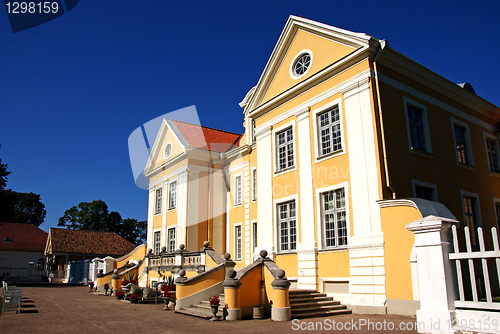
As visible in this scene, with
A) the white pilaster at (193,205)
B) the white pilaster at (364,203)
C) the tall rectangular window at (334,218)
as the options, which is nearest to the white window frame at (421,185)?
the white pilaster at (364,203)

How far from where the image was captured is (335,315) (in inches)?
470

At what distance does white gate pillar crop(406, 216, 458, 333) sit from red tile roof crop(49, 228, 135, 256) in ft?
135

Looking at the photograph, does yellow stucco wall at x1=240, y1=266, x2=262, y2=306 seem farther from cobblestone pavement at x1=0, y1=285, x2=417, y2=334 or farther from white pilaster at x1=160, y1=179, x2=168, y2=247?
white pilaster at x1=160, y1=179, x2=168, y2=247

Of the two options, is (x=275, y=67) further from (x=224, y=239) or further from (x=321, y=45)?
(x=224, y=239)

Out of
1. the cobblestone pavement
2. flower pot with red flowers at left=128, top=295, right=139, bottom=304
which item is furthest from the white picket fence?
flower pot with red flowers at left=128, top=295, right=139, bottom=304

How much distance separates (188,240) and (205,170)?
14.7 ft

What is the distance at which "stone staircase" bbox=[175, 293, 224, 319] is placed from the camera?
11780 mm

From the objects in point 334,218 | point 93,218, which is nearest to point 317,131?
point 334,218

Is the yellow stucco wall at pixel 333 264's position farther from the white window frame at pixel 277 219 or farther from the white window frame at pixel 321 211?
the white window frame at pixel 277 219

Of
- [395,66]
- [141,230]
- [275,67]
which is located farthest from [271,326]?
[141,230]

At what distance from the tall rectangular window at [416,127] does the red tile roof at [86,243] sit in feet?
126

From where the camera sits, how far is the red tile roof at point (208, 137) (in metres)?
26.5

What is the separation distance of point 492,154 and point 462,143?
8.78ft

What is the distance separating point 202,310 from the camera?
12.6m
